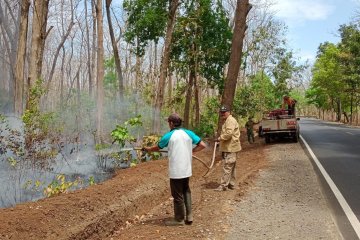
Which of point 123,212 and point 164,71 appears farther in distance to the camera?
point 164,71

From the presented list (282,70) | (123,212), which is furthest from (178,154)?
(282,70)

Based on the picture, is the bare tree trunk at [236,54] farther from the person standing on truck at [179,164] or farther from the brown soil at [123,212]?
the person standing on truck at [179,164]

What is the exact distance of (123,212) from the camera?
8.10 meters

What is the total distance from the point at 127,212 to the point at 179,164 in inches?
91.4

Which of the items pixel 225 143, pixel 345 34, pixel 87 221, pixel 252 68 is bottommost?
pixel 87 221

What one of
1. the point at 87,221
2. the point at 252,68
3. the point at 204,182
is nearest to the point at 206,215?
the point at 87,221

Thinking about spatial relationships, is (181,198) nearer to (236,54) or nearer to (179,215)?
(179,215)

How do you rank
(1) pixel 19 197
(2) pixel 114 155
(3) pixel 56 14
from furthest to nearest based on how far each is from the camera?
1. (3) pixel 56 14
2. (2) pixel 114 155
3. (1) pixel 19 197

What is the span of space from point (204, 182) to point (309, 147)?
28.0ft

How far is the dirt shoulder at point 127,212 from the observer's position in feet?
20.4

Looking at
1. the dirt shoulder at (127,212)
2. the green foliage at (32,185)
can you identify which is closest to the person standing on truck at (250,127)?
the dirt shoulder at (127,212)

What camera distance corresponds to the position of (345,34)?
163 feet

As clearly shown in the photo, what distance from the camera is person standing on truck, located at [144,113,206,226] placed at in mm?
6562

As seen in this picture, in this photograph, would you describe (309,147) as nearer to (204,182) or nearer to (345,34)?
(204,182)
